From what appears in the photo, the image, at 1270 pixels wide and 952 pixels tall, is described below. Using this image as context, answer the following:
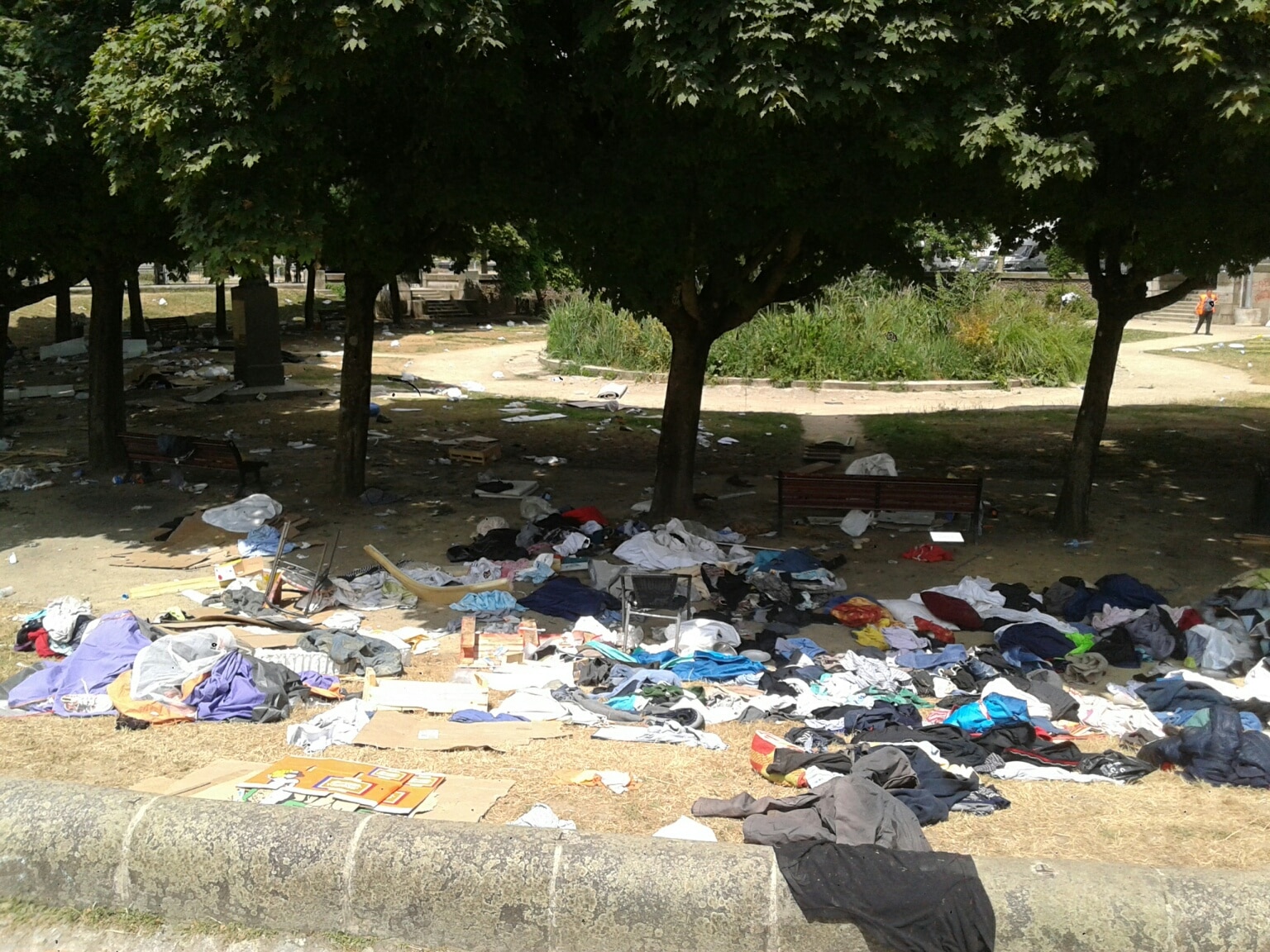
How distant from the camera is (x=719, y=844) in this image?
4.60m

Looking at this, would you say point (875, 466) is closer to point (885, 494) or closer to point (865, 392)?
point (885, 494)

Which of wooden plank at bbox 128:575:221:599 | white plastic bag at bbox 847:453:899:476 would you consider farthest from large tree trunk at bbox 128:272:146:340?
white plastic bag at bbox 847:453:899:476

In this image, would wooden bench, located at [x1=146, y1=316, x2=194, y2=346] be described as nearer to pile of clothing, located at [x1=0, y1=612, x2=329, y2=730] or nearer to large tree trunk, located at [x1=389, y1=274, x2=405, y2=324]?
large tree trunk, located at [x1=389, y1=274, x2=405, y2=324]

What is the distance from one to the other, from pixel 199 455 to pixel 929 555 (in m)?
7.80

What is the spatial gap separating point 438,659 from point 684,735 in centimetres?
224

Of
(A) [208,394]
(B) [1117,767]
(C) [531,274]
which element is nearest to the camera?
(B) [1117,767]

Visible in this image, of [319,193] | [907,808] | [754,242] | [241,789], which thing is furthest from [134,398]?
[907,808]

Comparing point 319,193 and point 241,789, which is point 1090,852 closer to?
point 241,789

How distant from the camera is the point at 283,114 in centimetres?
924

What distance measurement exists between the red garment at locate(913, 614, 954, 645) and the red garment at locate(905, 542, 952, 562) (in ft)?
5.85

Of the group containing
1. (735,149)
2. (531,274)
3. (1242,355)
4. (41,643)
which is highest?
(735,149)

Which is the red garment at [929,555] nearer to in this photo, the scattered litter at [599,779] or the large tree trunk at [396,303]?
the scattered litter at [599,779]

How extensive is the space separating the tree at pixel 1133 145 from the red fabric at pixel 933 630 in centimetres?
313

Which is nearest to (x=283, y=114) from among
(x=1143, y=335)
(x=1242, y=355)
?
(x=1242, y=355)
